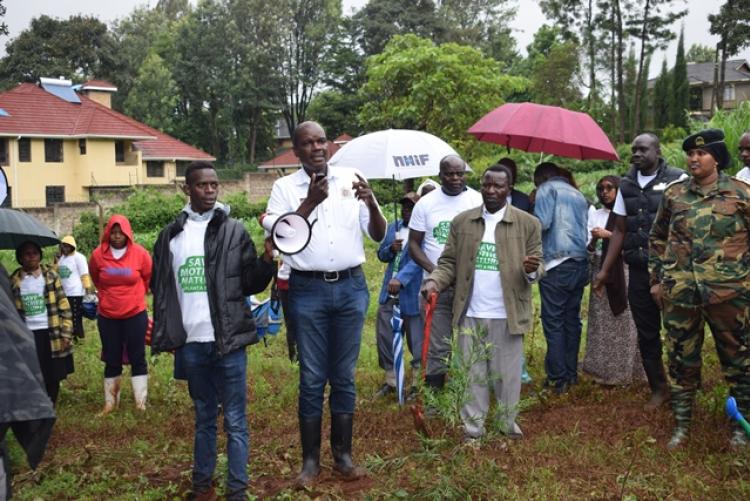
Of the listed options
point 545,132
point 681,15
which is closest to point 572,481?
point 545,132

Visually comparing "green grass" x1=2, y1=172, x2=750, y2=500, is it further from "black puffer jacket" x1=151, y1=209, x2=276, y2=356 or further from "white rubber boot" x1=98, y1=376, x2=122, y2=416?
"black puffer jacket" x1=151, y1=209, x2=276, y2=356

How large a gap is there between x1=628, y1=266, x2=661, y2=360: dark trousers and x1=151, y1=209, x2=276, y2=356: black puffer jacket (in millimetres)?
3091

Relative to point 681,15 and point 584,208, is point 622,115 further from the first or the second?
point 584,208

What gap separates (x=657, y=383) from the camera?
21.9 ft

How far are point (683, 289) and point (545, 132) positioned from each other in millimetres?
2699

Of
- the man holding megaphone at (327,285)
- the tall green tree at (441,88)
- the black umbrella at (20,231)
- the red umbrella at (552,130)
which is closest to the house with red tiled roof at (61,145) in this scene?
the tall green tree at (441,88)

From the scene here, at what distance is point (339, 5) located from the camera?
179 feet

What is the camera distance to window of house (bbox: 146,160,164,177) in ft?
148

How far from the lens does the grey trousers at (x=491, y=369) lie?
18.2 feet

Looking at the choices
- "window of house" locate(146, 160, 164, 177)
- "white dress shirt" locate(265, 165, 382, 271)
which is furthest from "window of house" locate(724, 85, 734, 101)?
"white dress shirt" locate(265, 165, 382, 271)

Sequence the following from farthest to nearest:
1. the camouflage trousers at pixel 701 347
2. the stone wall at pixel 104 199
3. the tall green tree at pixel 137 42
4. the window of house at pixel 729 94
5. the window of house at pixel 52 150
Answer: the window of house at pixel 729 94, the tall green tree at pixel 137 42, the window of house at pixel 52 150, the stone wall at pixel 104 199, the camouflage trousers at pixel 701 347

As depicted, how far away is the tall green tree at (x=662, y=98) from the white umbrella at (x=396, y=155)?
143ft

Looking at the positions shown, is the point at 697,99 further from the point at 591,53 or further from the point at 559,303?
the point at 559,303

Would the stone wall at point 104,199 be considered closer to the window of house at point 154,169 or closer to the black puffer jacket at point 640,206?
the window of house at point 154,169
